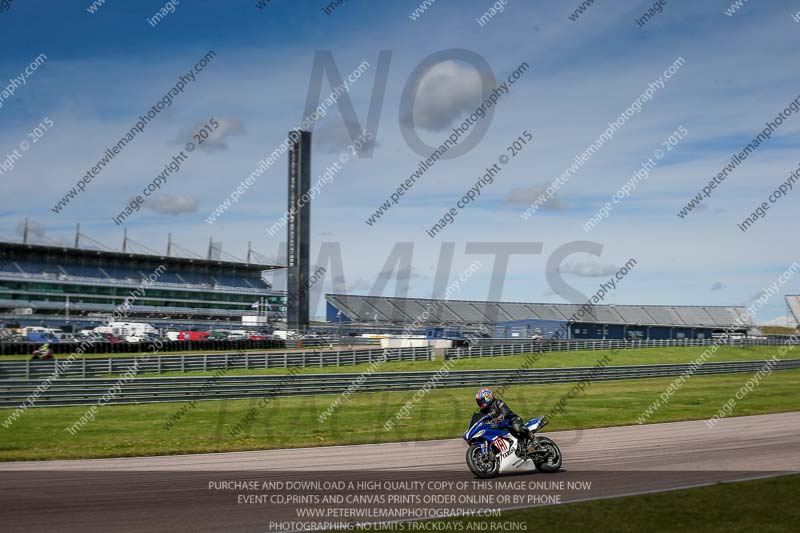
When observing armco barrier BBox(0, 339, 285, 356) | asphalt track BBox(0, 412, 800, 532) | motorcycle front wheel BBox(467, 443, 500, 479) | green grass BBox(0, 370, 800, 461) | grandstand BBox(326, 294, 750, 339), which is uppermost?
grandstand BBox(326, 294, 750, 339)

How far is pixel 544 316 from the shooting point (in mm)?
108312

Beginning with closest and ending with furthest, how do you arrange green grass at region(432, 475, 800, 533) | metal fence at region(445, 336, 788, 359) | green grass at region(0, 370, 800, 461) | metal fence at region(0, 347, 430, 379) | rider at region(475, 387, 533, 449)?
green grass at region(432, 475, 800, 533) → rider at region(475, 387, 533, 449) → green grass at region(0, 370, 800, 461) → metal fence at region(0, 347, 430, 379) → metal fence at region(445, 336, 788, 359)

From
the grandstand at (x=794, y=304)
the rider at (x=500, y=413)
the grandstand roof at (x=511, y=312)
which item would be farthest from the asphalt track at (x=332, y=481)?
the grandstand at (x=794, y=304)

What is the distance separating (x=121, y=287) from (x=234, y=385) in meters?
76.7

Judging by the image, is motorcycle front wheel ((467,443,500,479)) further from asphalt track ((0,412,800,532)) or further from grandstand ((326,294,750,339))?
grandstand ((326,294,750,339))

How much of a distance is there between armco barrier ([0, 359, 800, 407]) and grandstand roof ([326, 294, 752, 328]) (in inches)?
2422

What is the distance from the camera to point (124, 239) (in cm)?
10575

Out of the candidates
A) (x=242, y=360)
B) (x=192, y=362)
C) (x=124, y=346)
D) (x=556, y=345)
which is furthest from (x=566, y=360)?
(x=124, y=346)

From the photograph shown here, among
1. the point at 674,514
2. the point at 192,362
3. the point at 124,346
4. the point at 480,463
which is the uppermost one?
the point at 124,346

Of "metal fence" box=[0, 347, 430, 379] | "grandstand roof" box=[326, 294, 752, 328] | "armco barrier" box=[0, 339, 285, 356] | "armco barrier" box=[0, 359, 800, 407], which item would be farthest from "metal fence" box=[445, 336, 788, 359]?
"grandstand roof" box=[326, 294, 752, 328]

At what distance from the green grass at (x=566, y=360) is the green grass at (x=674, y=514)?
28.3m

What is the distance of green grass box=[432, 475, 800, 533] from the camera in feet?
30.1

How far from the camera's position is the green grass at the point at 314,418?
1819 centimetres

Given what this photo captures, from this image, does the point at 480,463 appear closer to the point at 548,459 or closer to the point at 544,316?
the point at 548,459
